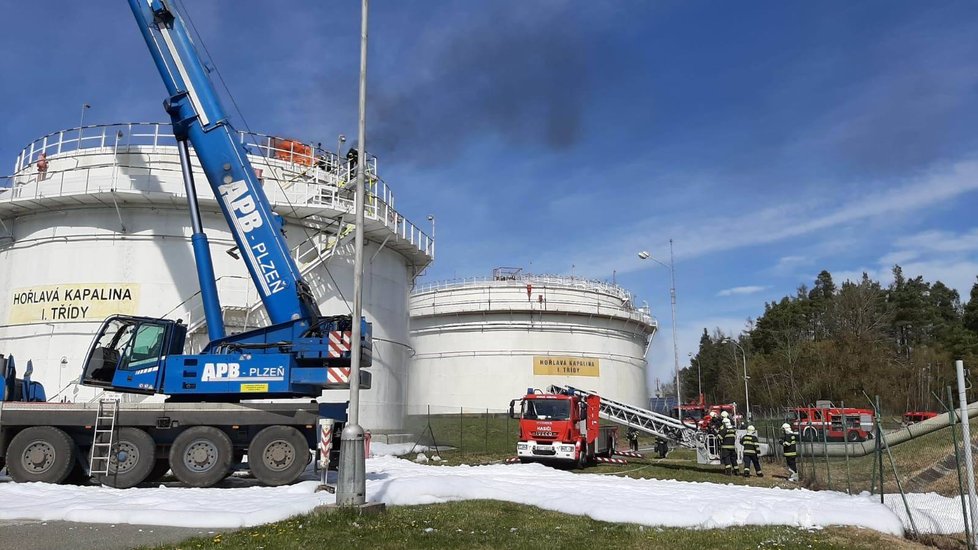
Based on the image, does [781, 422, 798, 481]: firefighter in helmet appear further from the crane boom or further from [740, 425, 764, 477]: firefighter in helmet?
→ the crane boom

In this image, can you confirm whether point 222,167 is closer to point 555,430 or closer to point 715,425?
point 555,430

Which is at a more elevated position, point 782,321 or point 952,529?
point 782,321

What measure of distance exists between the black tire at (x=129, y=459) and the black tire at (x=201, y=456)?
506mm

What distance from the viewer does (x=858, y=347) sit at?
178 ft

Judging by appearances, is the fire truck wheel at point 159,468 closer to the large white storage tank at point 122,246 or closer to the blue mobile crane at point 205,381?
the blue mobile crane at point 205,381

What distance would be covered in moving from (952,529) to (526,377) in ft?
109

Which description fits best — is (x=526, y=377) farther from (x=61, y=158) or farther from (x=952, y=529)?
(x=952, y=529)

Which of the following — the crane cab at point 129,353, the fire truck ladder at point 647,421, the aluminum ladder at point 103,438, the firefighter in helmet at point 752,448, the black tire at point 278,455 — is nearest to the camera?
the aluminum ladder at point 103,438

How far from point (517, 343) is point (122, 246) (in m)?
25.5

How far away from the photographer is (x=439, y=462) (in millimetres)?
22875

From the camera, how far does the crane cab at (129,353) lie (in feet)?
53.3

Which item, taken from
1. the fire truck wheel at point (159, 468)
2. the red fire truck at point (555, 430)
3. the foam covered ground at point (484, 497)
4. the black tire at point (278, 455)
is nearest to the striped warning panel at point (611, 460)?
the red fire truck at point (555, 430)

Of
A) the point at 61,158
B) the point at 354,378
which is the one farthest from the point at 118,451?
the point at 61,158

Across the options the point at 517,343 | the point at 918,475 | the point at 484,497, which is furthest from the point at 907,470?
the point at 517,343
